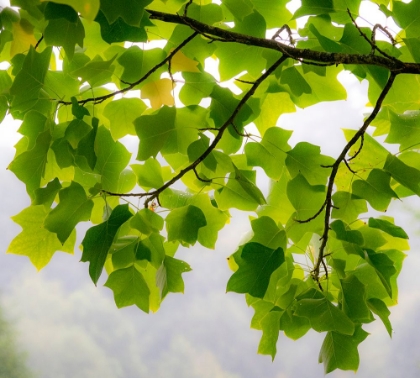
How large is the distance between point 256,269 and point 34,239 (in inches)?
11.2

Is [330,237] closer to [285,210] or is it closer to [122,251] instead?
[285,210]

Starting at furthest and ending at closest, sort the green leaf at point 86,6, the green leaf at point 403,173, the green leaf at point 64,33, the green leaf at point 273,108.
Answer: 1. the green leaf at point 273,108
2. the green leaf at point 403,173
3. the green leaf at point 64,33
4. the green leaf at point 86,6

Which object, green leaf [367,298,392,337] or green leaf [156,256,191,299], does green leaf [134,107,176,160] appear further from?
green leaf [367,298,392,337]

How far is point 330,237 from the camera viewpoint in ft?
2.00

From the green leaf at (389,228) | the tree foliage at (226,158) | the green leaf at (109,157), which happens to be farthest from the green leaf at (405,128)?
the green leaf at (109,157)

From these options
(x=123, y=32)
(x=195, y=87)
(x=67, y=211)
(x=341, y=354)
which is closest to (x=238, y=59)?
(x=195, y=87)

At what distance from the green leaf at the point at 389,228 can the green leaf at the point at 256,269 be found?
12cm

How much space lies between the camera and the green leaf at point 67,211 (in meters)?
0.49

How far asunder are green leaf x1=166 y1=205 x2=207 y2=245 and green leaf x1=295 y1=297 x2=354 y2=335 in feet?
0.47

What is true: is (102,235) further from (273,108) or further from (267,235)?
(273,108)

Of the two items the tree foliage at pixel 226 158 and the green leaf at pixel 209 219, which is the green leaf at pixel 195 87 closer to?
the tree foliage at pixel 226 158

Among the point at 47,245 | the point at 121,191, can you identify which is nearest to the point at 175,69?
the point at 121,191

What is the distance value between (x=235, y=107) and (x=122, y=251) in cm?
22

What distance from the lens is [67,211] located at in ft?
1.63
